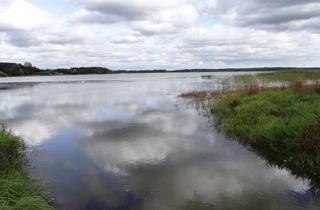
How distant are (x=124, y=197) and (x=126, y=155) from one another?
13.3 ft

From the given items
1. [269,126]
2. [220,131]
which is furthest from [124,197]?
[220,131]

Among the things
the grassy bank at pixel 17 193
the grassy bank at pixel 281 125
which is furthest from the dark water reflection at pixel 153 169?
the grassy bank at pixel 17 193

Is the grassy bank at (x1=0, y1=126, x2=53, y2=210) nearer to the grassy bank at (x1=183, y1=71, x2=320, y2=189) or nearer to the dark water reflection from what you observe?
the dark water reflection

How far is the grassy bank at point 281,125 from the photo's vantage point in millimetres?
10172

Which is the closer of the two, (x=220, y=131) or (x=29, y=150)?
(x=29, y=150)

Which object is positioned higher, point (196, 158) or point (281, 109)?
point (281, 109)

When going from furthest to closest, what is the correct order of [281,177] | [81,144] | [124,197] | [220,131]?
[220,131]
[81,144]
[281,177]
[124,197]

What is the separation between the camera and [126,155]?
1236cm

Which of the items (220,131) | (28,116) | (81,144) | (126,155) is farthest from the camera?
(28,116)

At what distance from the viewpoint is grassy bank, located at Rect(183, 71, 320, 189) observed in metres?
10.2

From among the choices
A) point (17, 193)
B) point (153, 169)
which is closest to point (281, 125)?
point (153, 169)

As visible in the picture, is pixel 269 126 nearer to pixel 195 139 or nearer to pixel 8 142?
pixel 195 139

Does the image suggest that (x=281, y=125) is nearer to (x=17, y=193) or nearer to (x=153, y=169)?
(x=153, y=169)

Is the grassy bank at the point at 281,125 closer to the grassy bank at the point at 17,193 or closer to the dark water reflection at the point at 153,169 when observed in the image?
the dark water reflection at the point at 153,169
